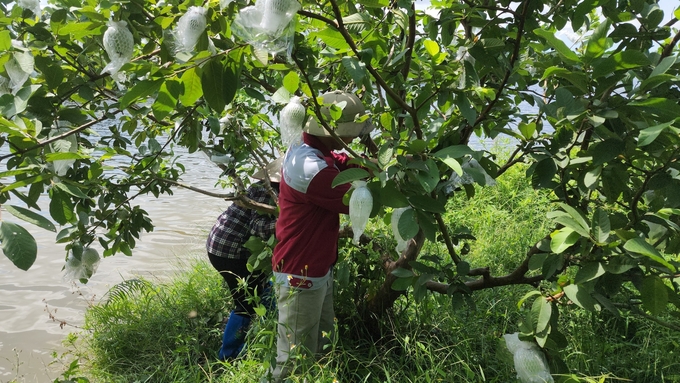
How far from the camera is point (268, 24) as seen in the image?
30.4 inches

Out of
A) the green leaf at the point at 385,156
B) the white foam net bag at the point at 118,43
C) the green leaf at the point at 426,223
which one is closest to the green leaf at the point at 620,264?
the green leaf at the point at 426,223

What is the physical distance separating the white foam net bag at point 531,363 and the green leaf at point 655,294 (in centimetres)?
24

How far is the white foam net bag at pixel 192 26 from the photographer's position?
0.85 m

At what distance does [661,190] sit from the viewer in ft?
3.51

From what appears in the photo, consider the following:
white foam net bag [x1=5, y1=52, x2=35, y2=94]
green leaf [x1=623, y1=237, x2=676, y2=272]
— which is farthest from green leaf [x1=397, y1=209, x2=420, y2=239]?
white foam net bag [x1=5, y1=52, x2=35, y2=94]

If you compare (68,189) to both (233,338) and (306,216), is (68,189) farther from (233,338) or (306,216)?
(233,338)

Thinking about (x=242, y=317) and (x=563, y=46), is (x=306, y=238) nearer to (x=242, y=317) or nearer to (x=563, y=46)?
(x=242, y=317)

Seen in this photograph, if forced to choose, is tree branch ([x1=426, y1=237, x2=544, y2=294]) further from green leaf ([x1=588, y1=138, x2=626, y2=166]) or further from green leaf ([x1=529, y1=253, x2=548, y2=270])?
green leaf ([x1=588, y1=138, x2=626, y2=166])

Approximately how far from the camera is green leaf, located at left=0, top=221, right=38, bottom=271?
0.79 meters

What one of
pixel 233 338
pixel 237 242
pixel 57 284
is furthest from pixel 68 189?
pixel 57 284

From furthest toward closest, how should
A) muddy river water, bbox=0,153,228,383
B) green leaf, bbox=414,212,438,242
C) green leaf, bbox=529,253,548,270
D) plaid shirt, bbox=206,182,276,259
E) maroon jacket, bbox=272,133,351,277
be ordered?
muddy river water, bbox=0,153,228,383 → plaid shirt, bbox=206,182,276,259 → maroon jacket, bbox=272,133,351,277 → green leaf, bbox=529,253,548,270 → green leaf, bbox=414,212,438,242

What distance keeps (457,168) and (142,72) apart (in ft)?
1.85

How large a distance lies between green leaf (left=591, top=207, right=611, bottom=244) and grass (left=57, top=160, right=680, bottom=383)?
15.3 inches

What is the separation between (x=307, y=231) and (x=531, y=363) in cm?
87
